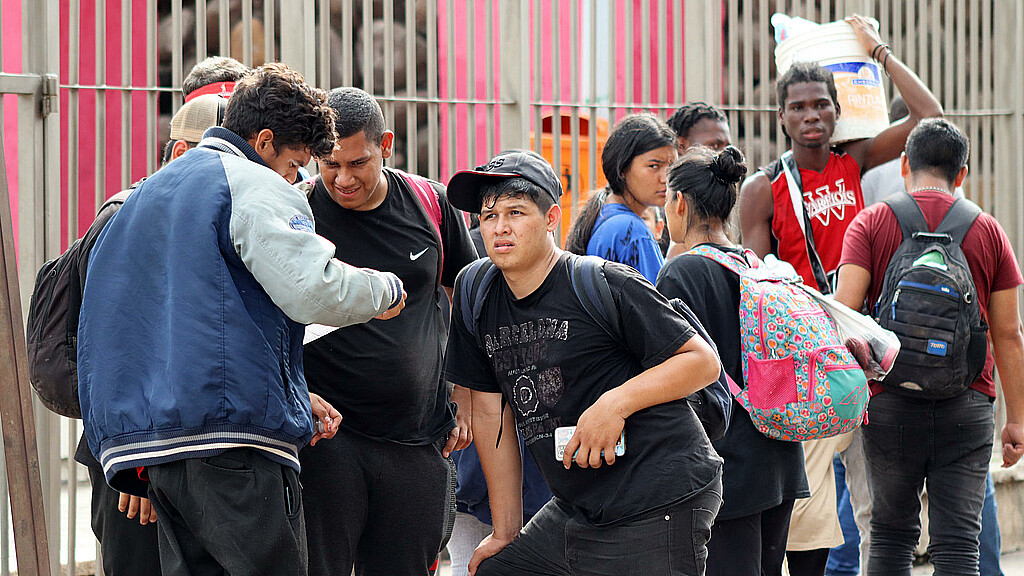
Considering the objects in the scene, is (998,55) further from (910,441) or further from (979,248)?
(910,441)

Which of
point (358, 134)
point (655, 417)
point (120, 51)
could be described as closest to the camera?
point (655, 417)

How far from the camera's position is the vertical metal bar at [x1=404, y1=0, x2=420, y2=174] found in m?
5.23

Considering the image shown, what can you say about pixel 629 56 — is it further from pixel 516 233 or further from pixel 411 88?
pixel 516 233

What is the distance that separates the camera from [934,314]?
4.32 metres

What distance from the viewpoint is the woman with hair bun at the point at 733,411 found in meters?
3.57

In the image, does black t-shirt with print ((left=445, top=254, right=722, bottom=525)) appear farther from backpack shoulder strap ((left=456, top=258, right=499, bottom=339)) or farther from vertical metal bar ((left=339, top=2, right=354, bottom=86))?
vertical metal bar ((left=339, top=2, right=354, bottom=86))

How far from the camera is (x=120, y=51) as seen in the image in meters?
4.73

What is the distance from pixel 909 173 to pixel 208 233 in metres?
3.14

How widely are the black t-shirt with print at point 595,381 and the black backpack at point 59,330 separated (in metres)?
1.11

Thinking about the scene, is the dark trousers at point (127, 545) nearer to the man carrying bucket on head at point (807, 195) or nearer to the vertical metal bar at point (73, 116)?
the vertical metal bar at point (73, 116)

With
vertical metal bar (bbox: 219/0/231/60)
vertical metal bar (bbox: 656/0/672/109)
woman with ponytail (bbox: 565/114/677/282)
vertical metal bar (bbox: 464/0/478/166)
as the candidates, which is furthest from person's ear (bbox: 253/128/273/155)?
vertical metal bar (bbox: 656/0/672/109)

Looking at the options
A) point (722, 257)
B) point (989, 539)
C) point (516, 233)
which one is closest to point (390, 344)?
point (516, 233)

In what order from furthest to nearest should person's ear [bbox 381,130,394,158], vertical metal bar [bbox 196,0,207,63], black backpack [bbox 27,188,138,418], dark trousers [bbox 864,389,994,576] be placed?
1. vertical metal bar [bbox 196,0,207,63]
2. dark trousers [bbox 864,389,994,576]
3. person's ear [bbox 381,130,394,158]
4. black backpack [bbox 27,188,138,418]

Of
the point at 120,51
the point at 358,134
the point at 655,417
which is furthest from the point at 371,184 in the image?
the point at 120,51
